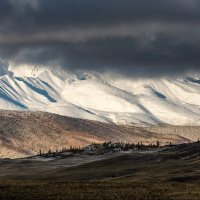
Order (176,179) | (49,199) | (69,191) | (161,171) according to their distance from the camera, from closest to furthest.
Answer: (49,199), (69,191), (176,179), (161,171)

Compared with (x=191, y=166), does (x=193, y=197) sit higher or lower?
lower

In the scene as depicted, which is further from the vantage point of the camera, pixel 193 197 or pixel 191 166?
pixel 191 166

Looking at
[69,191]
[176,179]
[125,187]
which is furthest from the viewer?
[176,179]

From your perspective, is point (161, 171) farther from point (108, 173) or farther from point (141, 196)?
point (141, 196)

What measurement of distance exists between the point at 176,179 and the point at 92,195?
44936 millimetres

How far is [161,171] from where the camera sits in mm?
181125

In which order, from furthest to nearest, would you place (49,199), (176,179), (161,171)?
(161,171)
(176,179)
(49,199)

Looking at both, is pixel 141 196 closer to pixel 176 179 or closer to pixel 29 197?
pixel 29 197

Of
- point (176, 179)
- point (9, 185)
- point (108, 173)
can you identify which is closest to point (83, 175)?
point (108, 173)

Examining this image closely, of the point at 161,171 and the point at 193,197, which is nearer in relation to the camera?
the point at 193,197

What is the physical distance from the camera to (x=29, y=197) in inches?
3799

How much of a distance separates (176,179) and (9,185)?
39.4 m

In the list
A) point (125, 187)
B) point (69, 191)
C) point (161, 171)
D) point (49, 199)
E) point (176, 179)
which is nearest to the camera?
point (49, 199)

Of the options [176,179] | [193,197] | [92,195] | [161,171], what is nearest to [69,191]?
[92,195]
